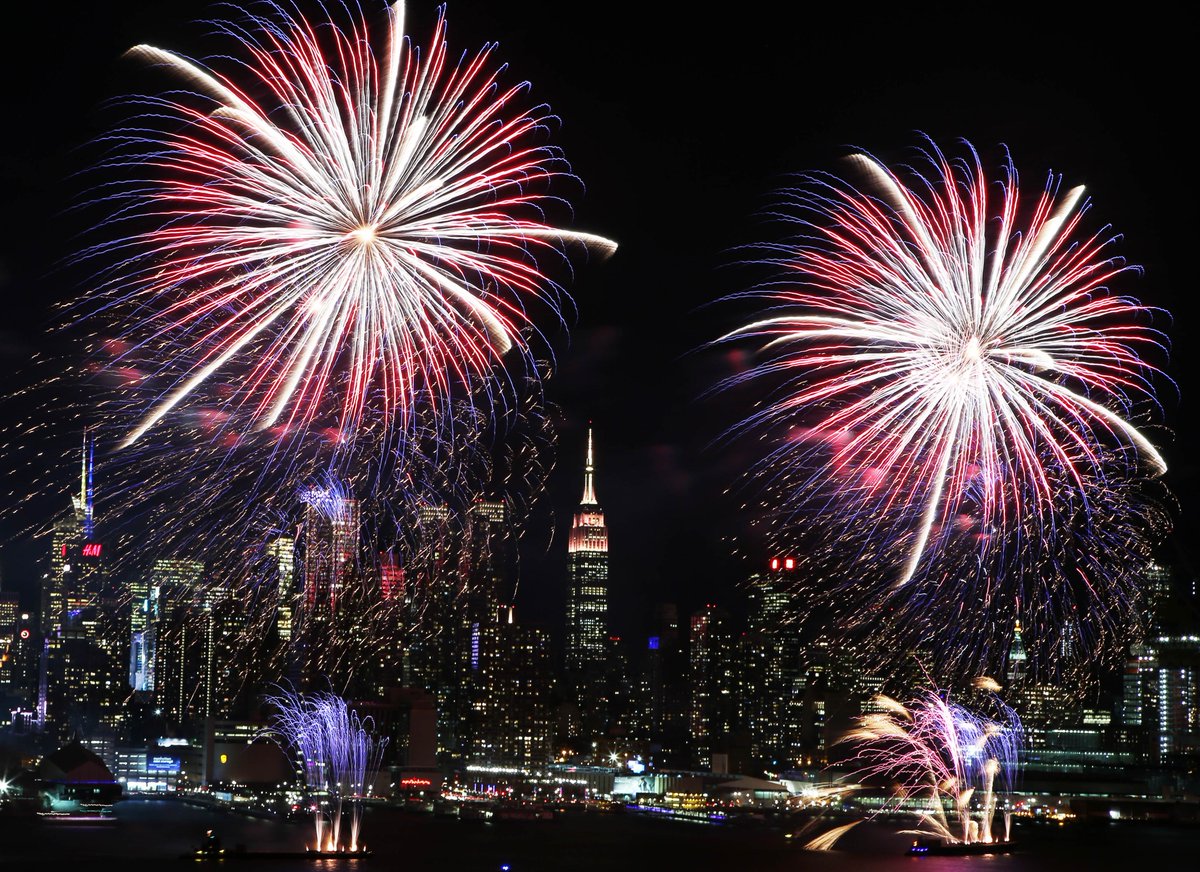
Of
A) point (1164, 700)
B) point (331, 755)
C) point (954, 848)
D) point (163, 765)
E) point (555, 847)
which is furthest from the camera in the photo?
point (1164, 700)

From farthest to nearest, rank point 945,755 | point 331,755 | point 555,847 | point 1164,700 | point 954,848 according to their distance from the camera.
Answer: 1. point 1164,700
2. point 945,755
3. point 555,847
4. point 331,755
5. point 954,848

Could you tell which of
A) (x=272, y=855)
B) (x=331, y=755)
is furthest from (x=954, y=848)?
(x=272, y=855)

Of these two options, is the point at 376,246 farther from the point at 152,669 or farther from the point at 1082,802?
the point at 152,669

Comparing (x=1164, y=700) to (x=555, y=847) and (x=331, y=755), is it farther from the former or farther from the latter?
(x=331, y=755)

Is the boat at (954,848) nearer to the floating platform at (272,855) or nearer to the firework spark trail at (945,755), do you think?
the firework spark trail at (945,755)

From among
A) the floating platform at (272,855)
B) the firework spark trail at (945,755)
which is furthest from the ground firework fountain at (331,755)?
the firework spark trail at (945,755)

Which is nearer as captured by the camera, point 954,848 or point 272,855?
point 272,855

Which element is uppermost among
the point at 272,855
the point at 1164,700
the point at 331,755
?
the point at 1164,700

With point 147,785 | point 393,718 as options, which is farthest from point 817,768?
point 147,785
